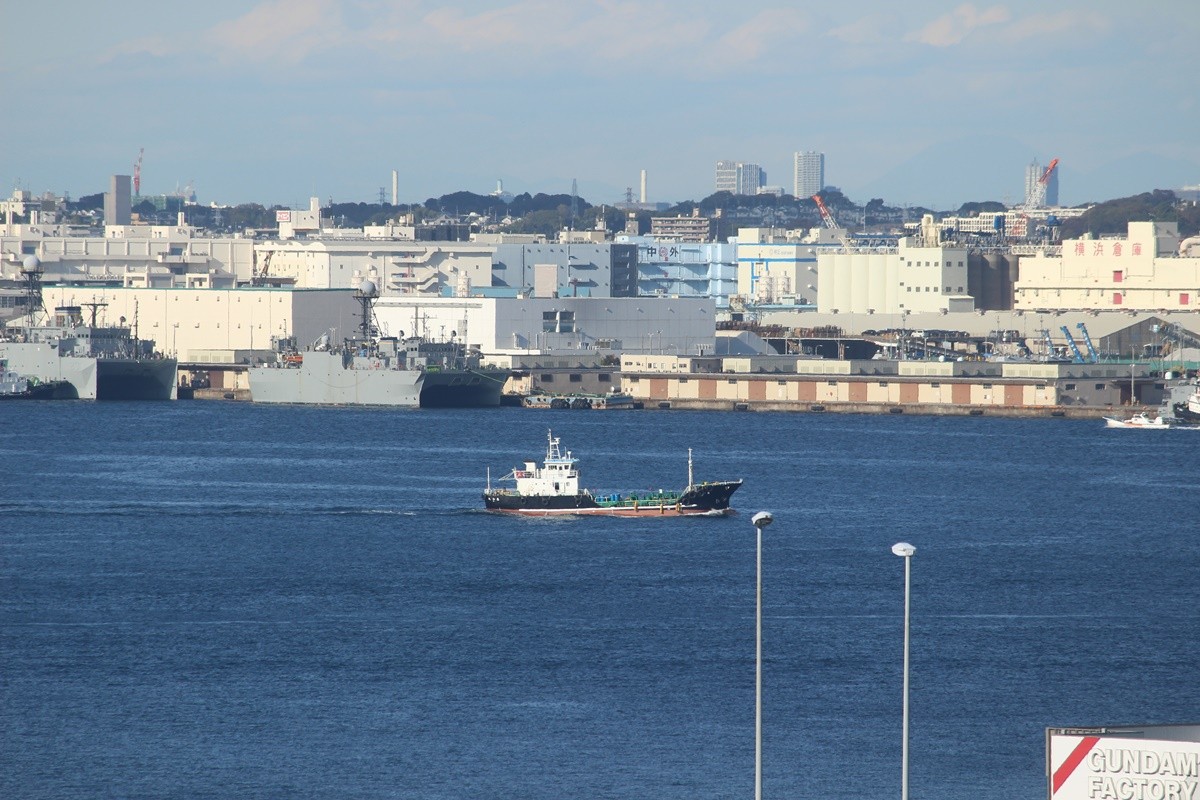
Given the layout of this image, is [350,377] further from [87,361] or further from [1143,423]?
[1143,423]

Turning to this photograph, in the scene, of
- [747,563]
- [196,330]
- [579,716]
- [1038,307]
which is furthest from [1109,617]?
[1038,307]

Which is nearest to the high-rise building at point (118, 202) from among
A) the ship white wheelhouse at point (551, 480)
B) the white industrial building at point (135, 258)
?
the white industrial building at point (135, 258)

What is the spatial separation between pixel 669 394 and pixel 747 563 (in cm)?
3533

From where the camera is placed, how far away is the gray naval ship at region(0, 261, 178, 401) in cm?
6538

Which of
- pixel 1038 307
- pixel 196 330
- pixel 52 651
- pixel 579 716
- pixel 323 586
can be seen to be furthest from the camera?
pixel 1038 307

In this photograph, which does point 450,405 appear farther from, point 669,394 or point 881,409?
point 881,409

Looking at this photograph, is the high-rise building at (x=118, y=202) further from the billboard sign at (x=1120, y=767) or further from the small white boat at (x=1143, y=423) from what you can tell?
the billboard sign at (x=1120, y=767)

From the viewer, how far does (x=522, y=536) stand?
32344mm

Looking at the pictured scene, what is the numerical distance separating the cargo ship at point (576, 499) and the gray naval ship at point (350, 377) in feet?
91.6

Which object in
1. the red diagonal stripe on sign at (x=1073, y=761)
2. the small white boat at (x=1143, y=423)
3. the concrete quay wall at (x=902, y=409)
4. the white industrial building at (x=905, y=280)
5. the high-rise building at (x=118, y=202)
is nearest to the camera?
the red diagonal stripe on sign at (x=1073, y=761)

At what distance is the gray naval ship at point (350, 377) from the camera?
63.2m

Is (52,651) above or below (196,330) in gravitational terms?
below

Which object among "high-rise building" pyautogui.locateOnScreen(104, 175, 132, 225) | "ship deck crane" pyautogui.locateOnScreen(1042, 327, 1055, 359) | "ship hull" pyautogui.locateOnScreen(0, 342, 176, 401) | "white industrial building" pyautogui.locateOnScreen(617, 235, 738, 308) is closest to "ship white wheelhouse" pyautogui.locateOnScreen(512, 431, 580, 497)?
"ship hull" pyautogui.locateOnScreen(0, 342, 176, 401)

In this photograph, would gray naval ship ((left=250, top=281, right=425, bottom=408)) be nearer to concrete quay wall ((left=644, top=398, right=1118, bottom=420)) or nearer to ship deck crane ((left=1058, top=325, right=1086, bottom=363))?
concrete quay wall ((left=644, top=398, right=1118, bottom=420))
